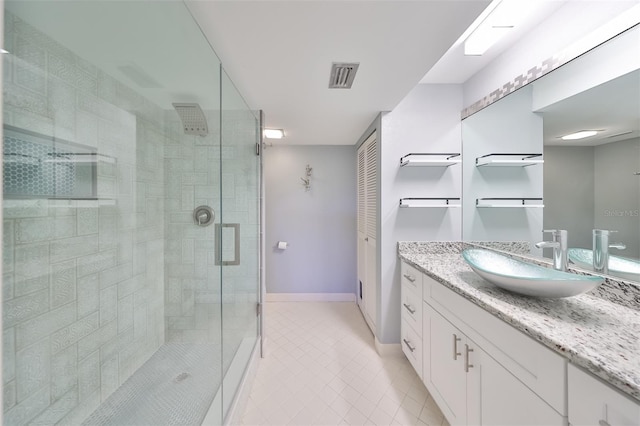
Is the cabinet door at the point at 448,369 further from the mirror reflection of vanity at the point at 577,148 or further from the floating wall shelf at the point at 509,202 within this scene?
the floating wall shelf at the point at 509,202

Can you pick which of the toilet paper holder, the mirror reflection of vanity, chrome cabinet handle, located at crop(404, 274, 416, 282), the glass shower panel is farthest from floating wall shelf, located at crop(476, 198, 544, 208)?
the toilet paper holder

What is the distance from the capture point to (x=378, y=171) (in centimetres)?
202

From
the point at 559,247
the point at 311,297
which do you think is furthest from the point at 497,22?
the point at 311,297

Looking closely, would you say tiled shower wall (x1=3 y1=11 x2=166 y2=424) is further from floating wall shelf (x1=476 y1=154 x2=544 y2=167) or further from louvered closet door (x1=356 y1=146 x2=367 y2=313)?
floating wall shelf (x1=476 y1=154 x2=544 y2=167)

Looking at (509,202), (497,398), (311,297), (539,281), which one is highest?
(509,202)

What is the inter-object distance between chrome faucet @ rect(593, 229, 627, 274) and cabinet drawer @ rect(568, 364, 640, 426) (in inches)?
29.0

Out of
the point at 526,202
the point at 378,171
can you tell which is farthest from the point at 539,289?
the point at 378,171

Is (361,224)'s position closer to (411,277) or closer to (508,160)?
(411,277)

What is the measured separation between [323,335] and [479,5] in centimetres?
250

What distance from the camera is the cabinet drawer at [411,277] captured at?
5.25ft

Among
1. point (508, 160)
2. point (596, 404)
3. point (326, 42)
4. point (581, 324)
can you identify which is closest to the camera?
point (596, 404)

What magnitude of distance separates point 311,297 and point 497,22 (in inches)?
118

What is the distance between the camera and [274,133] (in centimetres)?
249

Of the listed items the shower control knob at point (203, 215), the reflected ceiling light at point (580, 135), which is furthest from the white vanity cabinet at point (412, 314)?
the shower control knob at point (203, 215)
